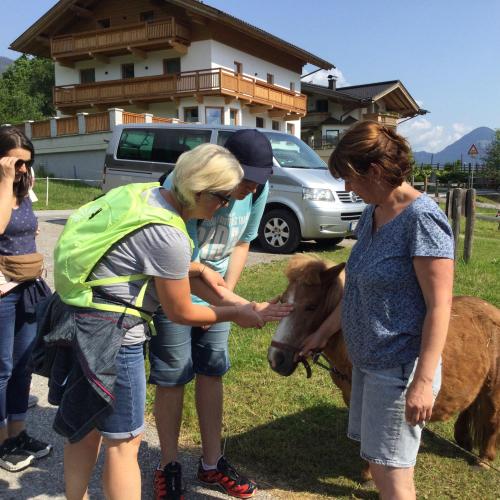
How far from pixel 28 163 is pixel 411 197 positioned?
2082 mm

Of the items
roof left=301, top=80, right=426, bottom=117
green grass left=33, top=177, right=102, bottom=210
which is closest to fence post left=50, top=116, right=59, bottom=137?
green grass left=33, top=177, right=102, bottom=210

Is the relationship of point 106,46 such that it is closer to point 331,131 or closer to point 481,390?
point 331,131

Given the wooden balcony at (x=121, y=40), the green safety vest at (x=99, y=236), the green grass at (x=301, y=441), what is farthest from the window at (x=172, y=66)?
the green safety vest at (x=99, y=236)

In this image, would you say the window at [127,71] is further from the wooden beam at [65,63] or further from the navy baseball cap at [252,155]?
the navy baseball cap at [252,155]

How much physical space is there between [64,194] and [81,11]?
17176mm

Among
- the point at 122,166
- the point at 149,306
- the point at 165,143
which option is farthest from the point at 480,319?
the point at 122,166

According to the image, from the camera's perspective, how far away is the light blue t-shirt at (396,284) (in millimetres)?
1873

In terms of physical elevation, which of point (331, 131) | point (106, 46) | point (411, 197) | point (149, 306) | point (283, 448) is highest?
point (106, 46)

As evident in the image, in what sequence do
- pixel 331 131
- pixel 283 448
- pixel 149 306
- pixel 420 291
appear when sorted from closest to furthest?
pixel 420 291 → pixel 149 306 → pixel 283 448 → pixel 331 131

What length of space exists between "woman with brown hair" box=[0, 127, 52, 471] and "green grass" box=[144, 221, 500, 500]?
1.02 m

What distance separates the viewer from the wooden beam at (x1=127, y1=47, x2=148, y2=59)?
28.8 m

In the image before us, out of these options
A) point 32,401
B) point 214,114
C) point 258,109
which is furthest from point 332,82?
point 32,401

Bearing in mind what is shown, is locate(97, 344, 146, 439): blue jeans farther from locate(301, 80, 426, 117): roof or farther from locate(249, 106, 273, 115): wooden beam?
locate(301, 80, 426, 117): roof

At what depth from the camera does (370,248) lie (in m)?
2.06
